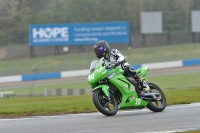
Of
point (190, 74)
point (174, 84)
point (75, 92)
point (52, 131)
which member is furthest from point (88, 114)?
point (190, 74)

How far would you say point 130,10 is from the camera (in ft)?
184

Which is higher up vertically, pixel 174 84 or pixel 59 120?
pixel 59 120

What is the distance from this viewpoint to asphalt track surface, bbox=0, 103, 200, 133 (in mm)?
8695

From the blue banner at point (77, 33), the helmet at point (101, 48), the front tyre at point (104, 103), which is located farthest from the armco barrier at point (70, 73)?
the front tyre at point (104, 103)

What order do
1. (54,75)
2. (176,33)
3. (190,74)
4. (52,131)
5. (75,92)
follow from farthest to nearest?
1. (176,33)
2. (54,75)
3. (190,74)
4. (75,92)
5. (52,131)

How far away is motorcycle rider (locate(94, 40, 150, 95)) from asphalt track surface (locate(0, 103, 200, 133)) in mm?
801

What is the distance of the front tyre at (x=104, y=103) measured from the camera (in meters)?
10.3

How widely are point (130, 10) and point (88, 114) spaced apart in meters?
45.5

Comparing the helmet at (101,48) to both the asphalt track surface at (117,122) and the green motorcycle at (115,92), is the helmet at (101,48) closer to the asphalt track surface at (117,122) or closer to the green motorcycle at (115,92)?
the green motorcycle at (115,92)

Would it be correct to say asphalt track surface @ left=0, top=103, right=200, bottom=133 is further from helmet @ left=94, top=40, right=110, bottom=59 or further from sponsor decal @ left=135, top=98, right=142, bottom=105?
helmet @ left=94, top=40, right=110, bottom=59

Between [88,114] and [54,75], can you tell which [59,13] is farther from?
[88,114]

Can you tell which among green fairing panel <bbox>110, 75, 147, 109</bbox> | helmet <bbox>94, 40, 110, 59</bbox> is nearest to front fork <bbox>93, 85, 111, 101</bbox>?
green fairing panel <bbox>110, 75, 147, 109</bbox>

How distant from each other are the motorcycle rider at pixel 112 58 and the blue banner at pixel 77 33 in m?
41.6

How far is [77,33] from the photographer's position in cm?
5278
